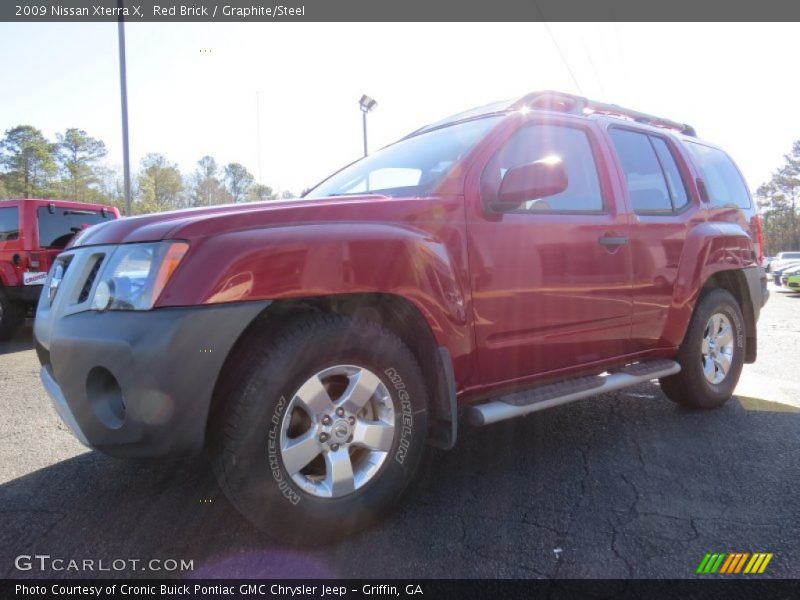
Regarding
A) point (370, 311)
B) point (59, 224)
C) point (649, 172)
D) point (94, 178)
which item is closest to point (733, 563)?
point (370, 311)

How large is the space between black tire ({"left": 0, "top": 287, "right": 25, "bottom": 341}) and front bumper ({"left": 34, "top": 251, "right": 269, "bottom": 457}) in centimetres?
699

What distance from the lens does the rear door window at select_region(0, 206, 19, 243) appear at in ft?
26.2

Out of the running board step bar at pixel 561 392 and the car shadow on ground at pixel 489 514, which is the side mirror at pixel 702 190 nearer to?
the running board step bar at pixel 561 392

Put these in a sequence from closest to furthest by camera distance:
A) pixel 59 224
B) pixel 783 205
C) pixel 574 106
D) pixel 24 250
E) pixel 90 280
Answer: pixel 90 280 → pixel 574 106 → pixel 24 250 → pixel 59 224 → pixel 783 205

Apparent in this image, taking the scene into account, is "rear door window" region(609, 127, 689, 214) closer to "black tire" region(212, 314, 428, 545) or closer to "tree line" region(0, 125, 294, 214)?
"black tire" region(212, 314, 428, 545)

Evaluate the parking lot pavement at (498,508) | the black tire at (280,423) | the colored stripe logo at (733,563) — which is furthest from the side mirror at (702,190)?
the black tire at (280,423)

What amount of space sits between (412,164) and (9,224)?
7.40 metres

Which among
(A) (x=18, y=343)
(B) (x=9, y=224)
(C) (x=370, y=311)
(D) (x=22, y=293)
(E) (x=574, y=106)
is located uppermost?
(E) (x=574, y=106)

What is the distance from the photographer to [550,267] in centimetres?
295

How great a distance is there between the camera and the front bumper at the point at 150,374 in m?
1.93

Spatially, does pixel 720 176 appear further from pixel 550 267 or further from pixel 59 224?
pixel 59 224

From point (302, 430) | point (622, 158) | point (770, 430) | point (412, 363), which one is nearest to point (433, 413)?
point (412, 363)

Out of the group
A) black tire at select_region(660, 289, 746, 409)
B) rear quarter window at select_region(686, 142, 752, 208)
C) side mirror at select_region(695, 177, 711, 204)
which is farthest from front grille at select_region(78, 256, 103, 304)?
rear quarter window at select_region(686, 142, 752, 208)

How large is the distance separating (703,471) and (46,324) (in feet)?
10.7
